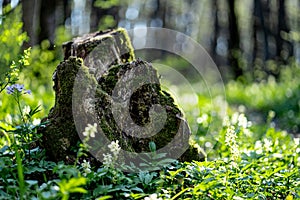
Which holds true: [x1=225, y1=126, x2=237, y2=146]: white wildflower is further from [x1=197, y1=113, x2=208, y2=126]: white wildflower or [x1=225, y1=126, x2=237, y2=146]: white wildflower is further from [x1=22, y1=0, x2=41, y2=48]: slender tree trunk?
[x1=22, y1=0, x2=41, y2=48]: slender tree trunk

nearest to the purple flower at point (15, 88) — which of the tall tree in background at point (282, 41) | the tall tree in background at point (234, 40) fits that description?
the tall tree in background at point (234, 40)

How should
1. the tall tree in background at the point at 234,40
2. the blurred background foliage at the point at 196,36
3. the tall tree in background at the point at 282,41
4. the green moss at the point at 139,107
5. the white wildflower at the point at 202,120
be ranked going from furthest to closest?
the tall tree in background at the point at 282,41 < the tall tree in background at the point at 234,40 < the blurred background foliage at the point at 196,36 < the white wildflower at the point at 202,120 < the green moss at the point at 139,107

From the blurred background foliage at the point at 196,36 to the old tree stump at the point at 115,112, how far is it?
109cm

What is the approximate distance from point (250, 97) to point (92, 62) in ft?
31.6

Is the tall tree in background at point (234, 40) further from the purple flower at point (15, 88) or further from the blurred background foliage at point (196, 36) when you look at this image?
the purple flower at point (15, 88)

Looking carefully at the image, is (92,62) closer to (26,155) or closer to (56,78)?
(56,78)

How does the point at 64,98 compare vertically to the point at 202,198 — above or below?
above

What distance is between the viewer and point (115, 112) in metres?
3.24

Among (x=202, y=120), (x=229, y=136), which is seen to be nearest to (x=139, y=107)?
(x=229, y=136)

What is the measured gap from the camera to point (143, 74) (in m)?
3.33

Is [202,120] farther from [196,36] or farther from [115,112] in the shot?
[196,36]

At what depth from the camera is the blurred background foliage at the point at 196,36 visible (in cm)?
675

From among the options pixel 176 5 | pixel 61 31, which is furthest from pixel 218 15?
pixel 61 31

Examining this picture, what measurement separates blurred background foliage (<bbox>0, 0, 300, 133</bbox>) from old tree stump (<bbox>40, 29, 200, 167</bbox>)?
3.58 ft
